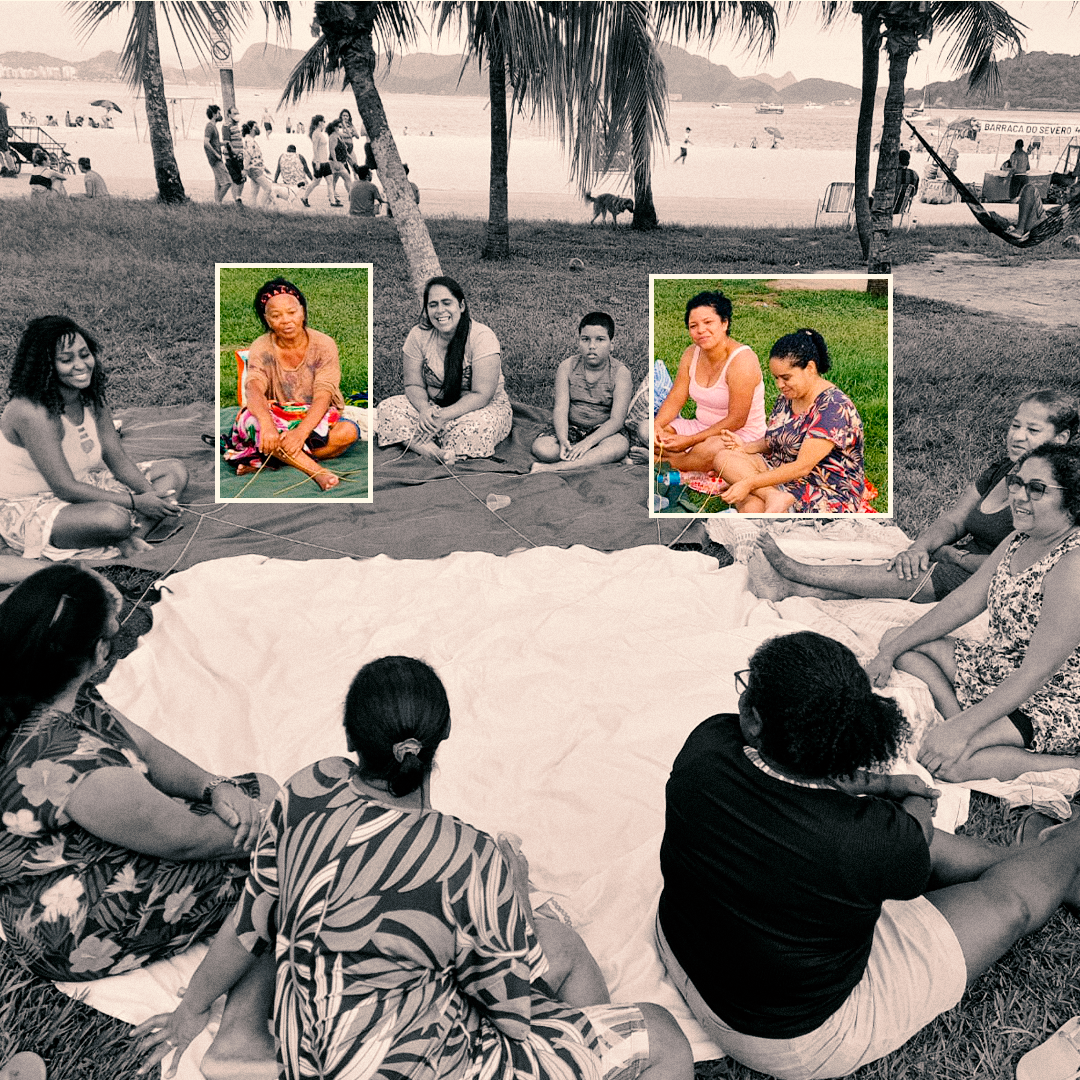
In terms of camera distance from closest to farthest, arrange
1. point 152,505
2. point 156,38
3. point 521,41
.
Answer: point 152,505
point 521,41
point 156,38

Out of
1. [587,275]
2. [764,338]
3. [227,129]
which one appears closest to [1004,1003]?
[764,338]

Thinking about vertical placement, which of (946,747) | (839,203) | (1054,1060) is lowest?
(1054,1060)

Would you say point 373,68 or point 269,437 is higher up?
point 373,68

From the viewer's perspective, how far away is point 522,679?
3352 millimetres

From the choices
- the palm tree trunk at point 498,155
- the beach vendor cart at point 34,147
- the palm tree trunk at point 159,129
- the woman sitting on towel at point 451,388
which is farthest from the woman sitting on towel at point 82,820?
the beach vendor cart at point 34,147

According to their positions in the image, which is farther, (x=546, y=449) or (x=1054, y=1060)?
(x=546, y=449)

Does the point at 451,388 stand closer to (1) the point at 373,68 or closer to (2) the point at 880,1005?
(1) the point at 373,68

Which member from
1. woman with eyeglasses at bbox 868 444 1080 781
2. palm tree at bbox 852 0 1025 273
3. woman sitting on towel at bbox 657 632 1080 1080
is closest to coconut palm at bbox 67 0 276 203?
palm tree at bbox 852 0 1025 273

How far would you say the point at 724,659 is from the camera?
3424mm

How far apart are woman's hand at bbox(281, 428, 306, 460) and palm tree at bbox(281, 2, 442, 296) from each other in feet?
7.82

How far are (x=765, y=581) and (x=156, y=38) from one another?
844cm

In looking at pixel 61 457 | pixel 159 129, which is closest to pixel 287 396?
pixel 61 457

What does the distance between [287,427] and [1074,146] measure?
33.0 ft

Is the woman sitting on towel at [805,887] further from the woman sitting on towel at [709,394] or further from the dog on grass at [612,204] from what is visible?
the dog on grass at [612,204]
